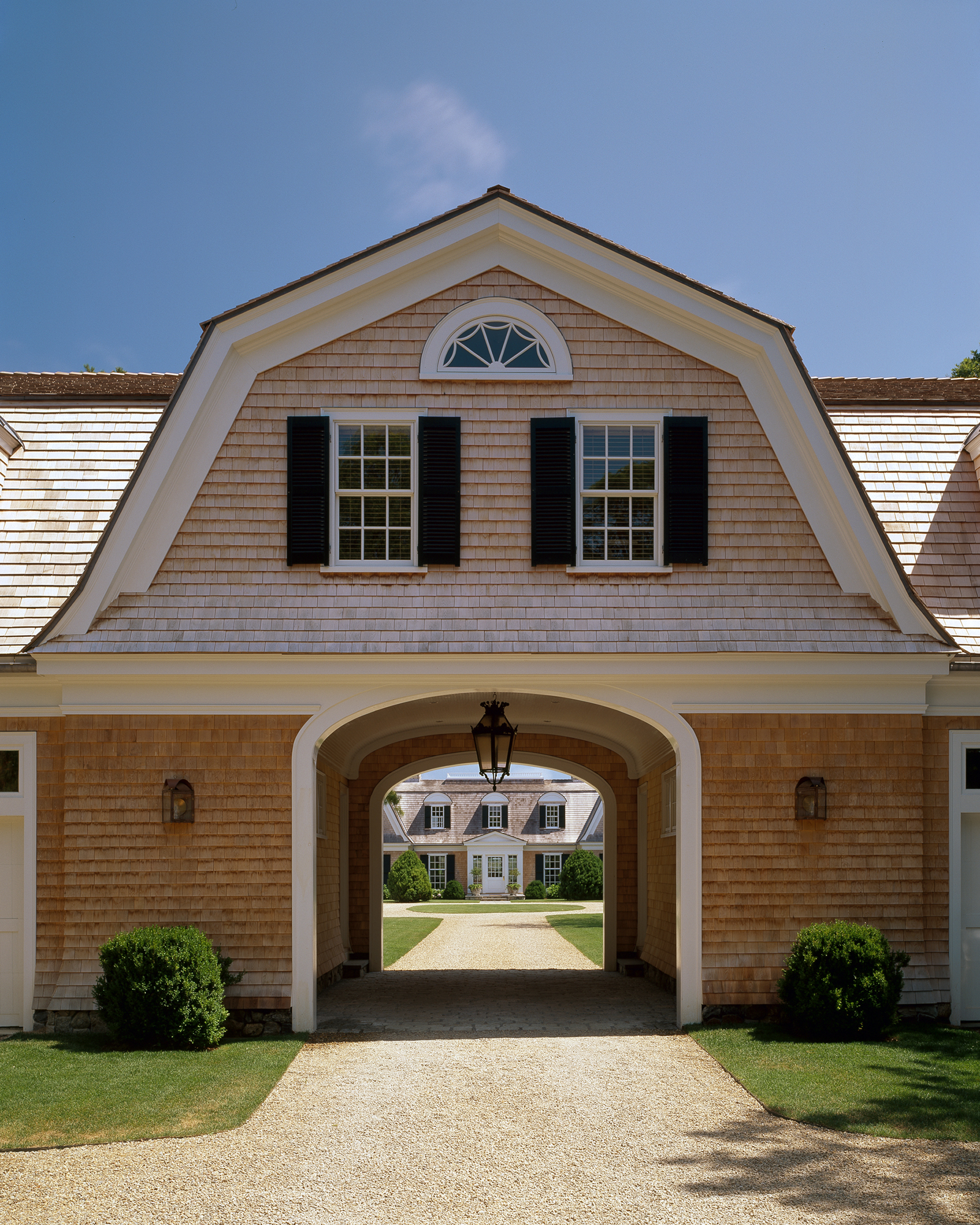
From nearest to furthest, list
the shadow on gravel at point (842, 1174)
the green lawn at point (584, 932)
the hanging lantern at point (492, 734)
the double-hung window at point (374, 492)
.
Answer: the shadow on gravel at point (842, 1174) < the double-hung window at point (374, 492) < the hanging lantern at point (492, 734) < the green lawn at point (584, 932)

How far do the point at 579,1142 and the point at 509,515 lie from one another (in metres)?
6.01

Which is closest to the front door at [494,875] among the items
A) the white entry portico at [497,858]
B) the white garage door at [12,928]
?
the white entry portico at [497,858]

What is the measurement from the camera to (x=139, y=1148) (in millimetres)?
7105

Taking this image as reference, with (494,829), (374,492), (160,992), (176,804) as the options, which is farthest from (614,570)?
(494,829)

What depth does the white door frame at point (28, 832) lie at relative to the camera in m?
10.9

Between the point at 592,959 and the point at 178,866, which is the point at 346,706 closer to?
the point at 178,866

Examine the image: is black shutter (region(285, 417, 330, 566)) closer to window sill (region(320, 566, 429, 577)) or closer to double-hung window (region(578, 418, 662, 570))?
window sill (region(320, 566, 429, 577))

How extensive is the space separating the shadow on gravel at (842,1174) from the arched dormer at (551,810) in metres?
45.9

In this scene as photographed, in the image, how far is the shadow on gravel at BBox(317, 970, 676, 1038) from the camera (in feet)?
36.7

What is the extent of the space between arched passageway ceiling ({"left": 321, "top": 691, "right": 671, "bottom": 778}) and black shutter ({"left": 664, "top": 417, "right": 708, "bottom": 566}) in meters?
2.04

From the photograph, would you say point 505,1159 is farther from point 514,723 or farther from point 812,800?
point 514,723

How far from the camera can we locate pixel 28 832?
11.1 m

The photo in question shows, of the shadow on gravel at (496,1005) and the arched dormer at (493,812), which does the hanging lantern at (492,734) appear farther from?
the arched dormer at (493,812)

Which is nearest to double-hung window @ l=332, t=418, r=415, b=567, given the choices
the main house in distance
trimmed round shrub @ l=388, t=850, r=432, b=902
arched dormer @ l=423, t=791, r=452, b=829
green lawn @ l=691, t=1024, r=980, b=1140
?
green lawn @ l=691, t=1024, r=980, b=1140
